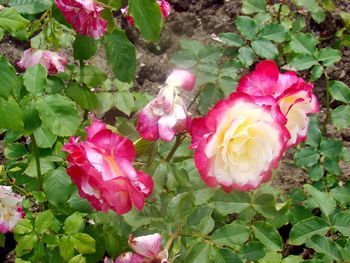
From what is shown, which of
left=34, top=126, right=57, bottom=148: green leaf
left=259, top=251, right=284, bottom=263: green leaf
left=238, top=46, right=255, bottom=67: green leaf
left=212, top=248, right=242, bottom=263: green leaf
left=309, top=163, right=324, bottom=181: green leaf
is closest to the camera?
left=212, top=248, right=242, bottom=263: green leaf

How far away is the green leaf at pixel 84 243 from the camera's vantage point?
1.56 meters

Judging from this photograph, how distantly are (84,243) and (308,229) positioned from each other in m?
0.55

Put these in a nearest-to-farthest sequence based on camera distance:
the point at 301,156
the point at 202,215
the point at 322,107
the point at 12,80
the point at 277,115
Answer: the point at 277,115 → the point at 12,80 → the point at 202,215 → the point at 301,156 → the point at 322,107

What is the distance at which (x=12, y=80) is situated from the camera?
1.19 metres

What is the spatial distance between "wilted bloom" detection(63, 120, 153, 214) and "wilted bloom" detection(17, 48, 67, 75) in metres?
0.46

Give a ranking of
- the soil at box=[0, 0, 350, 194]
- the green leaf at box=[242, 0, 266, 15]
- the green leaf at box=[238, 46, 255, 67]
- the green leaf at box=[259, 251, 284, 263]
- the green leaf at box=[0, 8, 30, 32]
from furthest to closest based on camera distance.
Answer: the soil at box=[0, 0, 350, 194]
the green leaf at box=[242, 0, 266, 15]
the green leaf at box=[238, 46, 255, 67]
the green leaf at box=[259, 251, 284, 263]
the green leaf at box=[0, 8, 30, 32]

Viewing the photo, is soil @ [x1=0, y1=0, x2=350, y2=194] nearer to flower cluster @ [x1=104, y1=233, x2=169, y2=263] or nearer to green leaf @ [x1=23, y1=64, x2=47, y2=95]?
green leaf @ [x1=23, y1=64, x2=47, y2=95]

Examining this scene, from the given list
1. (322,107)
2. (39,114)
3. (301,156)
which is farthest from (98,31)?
(322,107)

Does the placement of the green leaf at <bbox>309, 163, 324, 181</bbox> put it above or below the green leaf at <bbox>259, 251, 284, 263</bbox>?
below

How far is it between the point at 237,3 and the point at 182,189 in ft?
5.05

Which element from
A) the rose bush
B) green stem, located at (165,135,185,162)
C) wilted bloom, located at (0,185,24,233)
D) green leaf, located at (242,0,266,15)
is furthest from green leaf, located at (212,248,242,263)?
green leaf, located at (242,0,266,15)

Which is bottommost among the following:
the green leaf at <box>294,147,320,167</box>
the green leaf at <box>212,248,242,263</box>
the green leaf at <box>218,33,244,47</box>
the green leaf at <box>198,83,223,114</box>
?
the green leaf at <box>294,147,320,167</box>

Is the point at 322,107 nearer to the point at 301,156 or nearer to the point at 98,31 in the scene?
the point at 301,156

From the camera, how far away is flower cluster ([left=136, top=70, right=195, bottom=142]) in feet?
3.98
